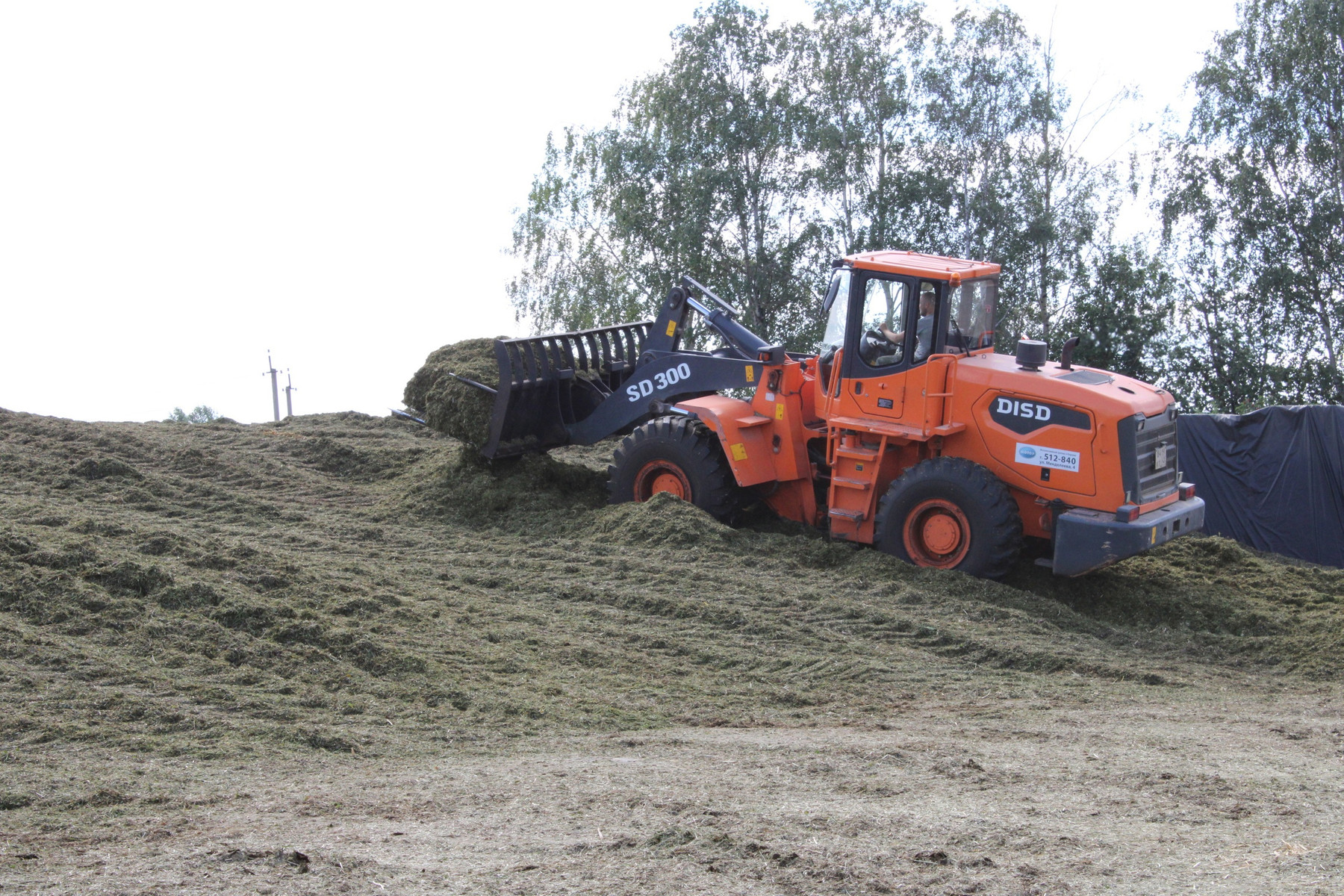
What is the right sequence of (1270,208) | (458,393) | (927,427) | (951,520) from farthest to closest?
(1270,208)
(458,393)
(927,427)
(951,520)

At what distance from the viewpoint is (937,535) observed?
9328 mm

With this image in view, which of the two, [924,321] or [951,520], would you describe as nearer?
[951,520]

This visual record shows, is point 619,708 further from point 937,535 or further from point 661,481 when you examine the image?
point 661,481

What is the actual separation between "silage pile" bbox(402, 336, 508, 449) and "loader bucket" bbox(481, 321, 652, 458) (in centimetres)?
16

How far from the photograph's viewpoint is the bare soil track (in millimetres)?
4188

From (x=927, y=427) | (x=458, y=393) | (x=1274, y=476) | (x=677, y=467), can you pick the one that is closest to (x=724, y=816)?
(x=927, y=427)

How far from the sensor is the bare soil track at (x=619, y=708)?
4188 mm

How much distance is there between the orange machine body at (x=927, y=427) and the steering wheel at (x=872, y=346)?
189 millimetres

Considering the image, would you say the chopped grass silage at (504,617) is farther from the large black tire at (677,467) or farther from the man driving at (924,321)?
the man driving at (924,321)

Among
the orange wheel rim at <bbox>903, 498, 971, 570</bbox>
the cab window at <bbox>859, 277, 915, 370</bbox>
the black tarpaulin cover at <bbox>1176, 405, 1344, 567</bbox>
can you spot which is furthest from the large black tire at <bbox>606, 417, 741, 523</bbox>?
A: the black tarpaulin cover at <bbox>1176, 405, 1344, 567</bbox>

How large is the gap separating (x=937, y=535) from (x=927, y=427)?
840 mm

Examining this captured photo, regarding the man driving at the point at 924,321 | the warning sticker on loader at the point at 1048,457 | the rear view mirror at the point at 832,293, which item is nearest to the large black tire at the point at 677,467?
the rear view mirror at the point at 832,293

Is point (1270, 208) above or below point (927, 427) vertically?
above

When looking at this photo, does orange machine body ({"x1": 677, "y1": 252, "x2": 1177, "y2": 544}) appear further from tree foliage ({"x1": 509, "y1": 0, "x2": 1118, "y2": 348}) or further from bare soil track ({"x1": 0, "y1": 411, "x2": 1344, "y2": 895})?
tree foliage ({"x1": 509, "y1": 0, "x2": 1118, "y2": 348})
